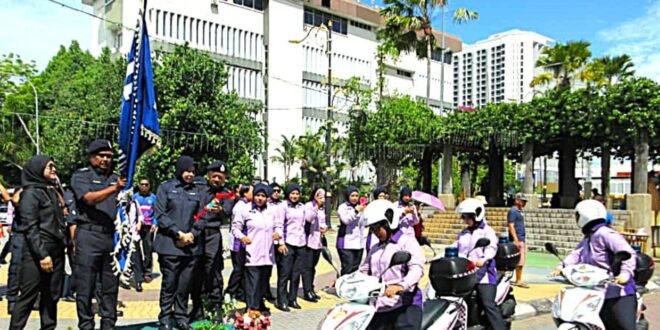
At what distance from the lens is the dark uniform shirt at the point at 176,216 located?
709 centimetres

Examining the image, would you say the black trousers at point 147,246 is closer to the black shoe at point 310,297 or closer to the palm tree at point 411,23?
the black shoe at point 310,297

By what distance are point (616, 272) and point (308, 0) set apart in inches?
1878

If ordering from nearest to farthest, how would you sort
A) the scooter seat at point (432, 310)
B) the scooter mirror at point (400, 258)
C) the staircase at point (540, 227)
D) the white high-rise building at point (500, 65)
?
the scooter mirror at point (400, 258)
the scooter seat at point (432, 310)
the staircase at point (540, 227)
the white high-rise building at point (500, 65)

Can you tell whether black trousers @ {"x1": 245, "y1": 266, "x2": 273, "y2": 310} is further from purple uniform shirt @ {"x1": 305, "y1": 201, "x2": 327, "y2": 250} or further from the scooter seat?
the scooter seat

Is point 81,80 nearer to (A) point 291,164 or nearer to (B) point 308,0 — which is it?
(A) point 291,164

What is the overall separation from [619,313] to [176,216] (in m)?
4.61

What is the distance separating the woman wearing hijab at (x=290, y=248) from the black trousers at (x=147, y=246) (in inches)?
111

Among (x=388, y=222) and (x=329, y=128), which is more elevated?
(x=329, y=128)

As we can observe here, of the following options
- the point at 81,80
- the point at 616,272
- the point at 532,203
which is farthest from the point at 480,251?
the point at 81,80

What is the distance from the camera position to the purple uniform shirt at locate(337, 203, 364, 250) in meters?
10.2

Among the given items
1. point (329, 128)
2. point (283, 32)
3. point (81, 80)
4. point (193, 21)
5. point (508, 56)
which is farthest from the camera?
point (508, 56)

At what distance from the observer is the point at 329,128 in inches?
1113

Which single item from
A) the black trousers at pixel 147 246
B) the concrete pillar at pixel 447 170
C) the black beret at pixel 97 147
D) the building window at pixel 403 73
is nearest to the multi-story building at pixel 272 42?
the building window at pixel 403 73

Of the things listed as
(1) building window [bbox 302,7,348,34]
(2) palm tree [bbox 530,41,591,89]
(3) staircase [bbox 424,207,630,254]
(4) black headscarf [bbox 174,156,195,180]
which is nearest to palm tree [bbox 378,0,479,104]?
(2) palm tree [bbox 530,41,591,89]
